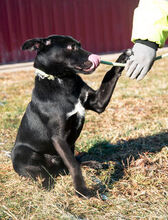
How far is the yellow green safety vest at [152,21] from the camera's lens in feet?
7.20

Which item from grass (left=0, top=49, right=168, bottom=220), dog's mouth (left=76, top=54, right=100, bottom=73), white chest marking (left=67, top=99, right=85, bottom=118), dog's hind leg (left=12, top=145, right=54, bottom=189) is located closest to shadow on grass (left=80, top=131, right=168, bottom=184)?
grass (left=0, top=49, right=168, bottom=220)

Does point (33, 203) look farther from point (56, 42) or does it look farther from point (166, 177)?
point (56, 42)

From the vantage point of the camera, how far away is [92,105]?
2838 mm

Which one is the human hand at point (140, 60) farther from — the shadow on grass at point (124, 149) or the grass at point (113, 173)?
the shadow on grass at point (124, 149)

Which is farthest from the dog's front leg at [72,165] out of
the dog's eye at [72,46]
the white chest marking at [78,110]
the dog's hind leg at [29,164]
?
the dog's eye at [72,46]

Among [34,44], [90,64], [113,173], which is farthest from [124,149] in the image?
[34,44]

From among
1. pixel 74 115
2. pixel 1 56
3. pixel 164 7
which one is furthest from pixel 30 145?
pixel 1 56

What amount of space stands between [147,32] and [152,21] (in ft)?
0.27

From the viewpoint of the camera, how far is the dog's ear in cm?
263

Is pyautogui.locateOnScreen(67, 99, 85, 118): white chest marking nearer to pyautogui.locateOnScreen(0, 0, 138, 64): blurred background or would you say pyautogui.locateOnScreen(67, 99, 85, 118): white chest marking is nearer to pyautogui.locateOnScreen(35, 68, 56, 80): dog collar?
pyautogui.locateOnScreen(35, 68, 56, 80): dog collar

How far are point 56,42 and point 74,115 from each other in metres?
0.65

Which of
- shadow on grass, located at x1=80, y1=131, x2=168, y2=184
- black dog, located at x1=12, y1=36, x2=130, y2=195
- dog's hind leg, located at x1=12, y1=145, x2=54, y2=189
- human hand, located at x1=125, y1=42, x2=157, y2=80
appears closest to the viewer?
human hand, located at x1=125, y1=42, x2=157, y2=80

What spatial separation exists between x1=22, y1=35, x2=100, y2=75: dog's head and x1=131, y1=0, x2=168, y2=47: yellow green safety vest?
0.48 meters

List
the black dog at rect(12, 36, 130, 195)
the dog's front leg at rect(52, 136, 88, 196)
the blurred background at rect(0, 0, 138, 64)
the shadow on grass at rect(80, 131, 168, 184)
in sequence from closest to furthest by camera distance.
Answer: the dog's front leg at rect(52, 136, 88, 196) → the black dog at rect(12, 36, 130, 195) → the shadow on grass at rect(80, 131, 168, 184) → the blurred background at rect(0, 0, 138, 64)
